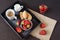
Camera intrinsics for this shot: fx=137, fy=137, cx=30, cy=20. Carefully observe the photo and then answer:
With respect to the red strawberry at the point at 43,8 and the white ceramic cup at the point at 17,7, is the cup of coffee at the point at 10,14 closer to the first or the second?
the white ceramic cup at the point at 17,7

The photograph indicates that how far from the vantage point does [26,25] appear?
83 cm

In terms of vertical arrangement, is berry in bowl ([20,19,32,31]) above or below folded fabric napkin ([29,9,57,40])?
above

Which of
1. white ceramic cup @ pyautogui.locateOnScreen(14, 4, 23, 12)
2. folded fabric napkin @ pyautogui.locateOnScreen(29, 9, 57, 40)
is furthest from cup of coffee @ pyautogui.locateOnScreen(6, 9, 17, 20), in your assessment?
folded fabric napkin @ pyautogui.locateOnScreen(29, 9, 57, 40)

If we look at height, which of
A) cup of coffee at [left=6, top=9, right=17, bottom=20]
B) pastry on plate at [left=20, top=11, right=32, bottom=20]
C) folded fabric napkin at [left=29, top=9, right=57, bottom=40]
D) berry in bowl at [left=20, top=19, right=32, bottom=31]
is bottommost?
folded fabric napkin at [left=29, top=9, right=57, bottom=40]

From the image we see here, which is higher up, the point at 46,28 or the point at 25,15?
the point at 25,15

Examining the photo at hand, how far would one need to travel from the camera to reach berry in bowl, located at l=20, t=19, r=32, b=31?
0.83 metres

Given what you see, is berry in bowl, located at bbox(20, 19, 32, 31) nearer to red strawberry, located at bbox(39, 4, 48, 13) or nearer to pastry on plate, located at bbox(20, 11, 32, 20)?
pastry on plate, located at bbox(20, 11, 32, 20)

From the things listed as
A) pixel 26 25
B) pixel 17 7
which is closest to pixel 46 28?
pixel 26 25

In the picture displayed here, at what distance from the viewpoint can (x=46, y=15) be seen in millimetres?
928

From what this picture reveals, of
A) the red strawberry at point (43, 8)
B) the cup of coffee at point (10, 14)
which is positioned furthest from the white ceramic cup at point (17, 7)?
the red strawberry at point (43, 8)

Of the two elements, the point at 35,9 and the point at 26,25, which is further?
the point at 35,9

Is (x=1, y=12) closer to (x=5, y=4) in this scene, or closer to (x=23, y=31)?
(x=5, y=4)

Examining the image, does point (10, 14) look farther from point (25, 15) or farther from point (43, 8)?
point (43, 8)

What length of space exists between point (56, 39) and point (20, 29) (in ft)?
0.75
